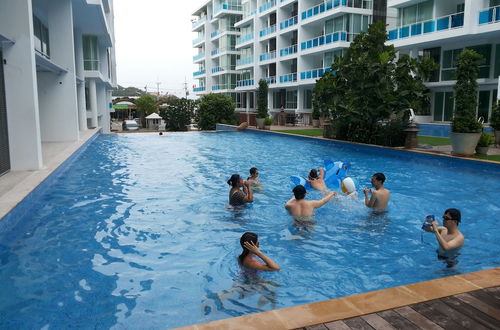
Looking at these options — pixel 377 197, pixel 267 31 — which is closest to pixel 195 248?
pixel 377 197

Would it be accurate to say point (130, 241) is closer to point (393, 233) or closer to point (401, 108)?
point (393, 233)

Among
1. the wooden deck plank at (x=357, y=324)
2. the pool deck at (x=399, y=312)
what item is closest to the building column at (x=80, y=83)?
the pool deck at (x=399, y=312)

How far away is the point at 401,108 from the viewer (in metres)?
17.1

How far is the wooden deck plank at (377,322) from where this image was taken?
3152 millimetres

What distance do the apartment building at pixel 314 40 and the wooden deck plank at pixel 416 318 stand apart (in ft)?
A: 73.0

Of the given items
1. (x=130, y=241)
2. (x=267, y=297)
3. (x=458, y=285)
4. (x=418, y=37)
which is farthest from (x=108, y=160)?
(x=418, y=37)

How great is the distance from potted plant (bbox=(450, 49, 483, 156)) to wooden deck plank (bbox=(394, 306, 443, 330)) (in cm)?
1177

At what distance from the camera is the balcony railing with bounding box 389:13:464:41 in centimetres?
2338

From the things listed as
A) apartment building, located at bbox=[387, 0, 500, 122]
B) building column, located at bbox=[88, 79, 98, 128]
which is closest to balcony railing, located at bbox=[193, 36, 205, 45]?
building column, located at bbox=[88, 79, 98, 128]

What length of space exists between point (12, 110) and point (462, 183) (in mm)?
11771

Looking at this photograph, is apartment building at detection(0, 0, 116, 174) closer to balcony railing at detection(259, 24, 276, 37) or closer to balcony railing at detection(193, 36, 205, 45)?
balcony railing at detection(259, 24, 276, 37)

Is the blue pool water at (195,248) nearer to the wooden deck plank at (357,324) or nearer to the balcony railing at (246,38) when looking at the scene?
the wooden deck plank at (357,324)

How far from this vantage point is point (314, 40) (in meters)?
36.3

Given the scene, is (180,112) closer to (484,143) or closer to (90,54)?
(90,54)
